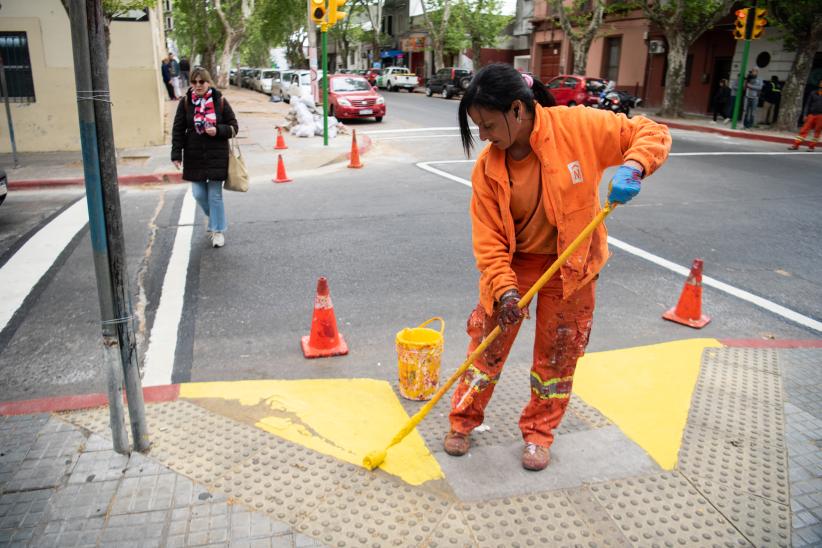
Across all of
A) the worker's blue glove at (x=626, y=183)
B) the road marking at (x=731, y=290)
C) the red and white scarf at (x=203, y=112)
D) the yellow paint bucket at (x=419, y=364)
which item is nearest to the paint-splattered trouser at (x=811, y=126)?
the road marking at (x=731, y=290)

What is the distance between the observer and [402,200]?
945 cm

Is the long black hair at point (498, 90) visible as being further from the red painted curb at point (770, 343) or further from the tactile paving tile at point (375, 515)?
the red painted curb at point (770, 343)

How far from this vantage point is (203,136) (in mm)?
6641

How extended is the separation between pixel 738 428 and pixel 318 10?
43.1ft

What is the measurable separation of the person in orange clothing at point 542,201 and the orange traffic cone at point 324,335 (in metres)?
1.52

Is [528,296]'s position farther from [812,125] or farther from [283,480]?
[812,125]

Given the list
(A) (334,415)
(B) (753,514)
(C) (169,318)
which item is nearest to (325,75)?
(C) (169,318)

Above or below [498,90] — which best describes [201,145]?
below

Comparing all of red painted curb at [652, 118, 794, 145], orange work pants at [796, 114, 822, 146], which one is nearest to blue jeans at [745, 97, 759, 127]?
red painted curb at [652, 118, 794, 145]

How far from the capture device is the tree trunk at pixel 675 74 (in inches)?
907

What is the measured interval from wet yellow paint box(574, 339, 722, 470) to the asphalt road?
13.0 inches

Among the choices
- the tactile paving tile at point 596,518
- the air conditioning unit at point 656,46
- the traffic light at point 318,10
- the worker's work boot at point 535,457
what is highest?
the air conditioning unit at point 656,46

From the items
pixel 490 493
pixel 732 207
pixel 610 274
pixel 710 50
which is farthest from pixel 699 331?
pixel 710 50

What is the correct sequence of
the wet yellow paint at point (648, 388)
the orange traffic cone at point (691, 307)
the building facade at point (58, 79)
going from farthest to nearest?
the building facade at point (58, 79) → the orange traffic cone at point (691, 307) → the wet yellow paint at point (648, 388)
